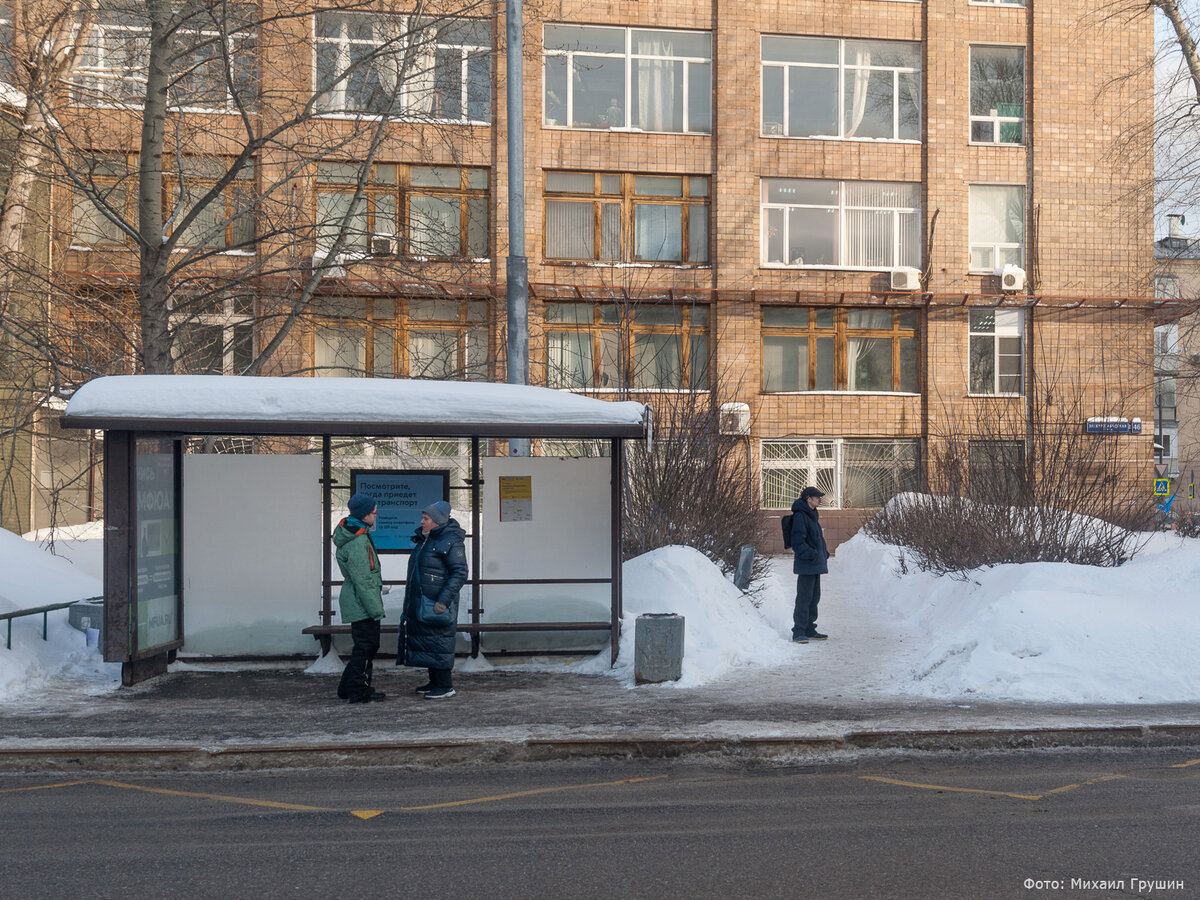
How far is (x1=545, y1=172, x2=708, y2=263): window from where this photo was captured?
1144 inches

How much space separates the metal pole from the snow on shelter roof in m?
4.02

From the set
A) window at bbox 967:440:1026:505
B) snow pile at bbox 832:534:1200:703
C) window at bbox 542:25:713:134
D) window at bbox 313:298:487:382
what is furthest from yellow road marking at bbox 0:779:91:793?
window at bbox 542:25:713:134

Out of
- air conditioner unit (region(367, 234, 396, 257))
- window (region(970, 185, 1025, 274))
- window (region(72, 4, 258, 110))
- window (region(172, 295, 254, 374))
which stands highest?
window (region(970, 185, 1025, 274))

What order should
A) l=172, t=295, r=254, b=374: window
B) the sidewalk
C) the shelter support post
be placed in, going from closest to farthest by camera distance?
the sidewalk → the shelter support post → l=172, t=295, r=254, b=374: window

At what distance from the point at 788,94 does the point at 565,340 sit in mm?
8730

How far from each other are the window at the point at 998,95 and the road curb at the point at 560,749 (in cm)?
2540

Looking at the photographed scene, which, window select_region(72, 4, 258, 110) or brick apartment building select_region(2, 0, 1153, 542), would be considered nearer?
window select_region(72, 4, 258, 110)

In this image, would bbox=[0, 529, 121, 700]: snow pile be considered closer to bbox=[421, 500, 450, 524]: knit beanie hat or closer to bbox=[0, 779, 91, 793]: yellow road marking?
bbox=[0, 779, 91, 793]: yellow road marking

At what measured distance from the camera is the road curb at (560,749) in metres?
7.68

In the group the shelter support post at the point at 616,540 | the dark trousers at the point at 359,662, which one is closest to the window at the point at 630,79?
the shelter support post at the point at 616,540

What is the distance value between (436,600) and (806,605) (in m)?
5.07

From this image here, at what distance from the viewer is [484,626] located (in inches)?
432

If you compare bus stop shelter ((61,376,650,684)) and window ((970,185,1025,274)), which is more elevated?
window ((970,185,1025,274))

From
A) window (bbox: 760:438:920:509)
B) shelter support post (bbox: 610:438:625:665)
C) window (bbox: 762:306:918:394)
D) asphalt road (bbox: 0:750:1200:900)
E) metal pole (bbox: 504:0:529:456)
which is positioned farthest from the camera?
window (bbox: 762:306:918:394)
